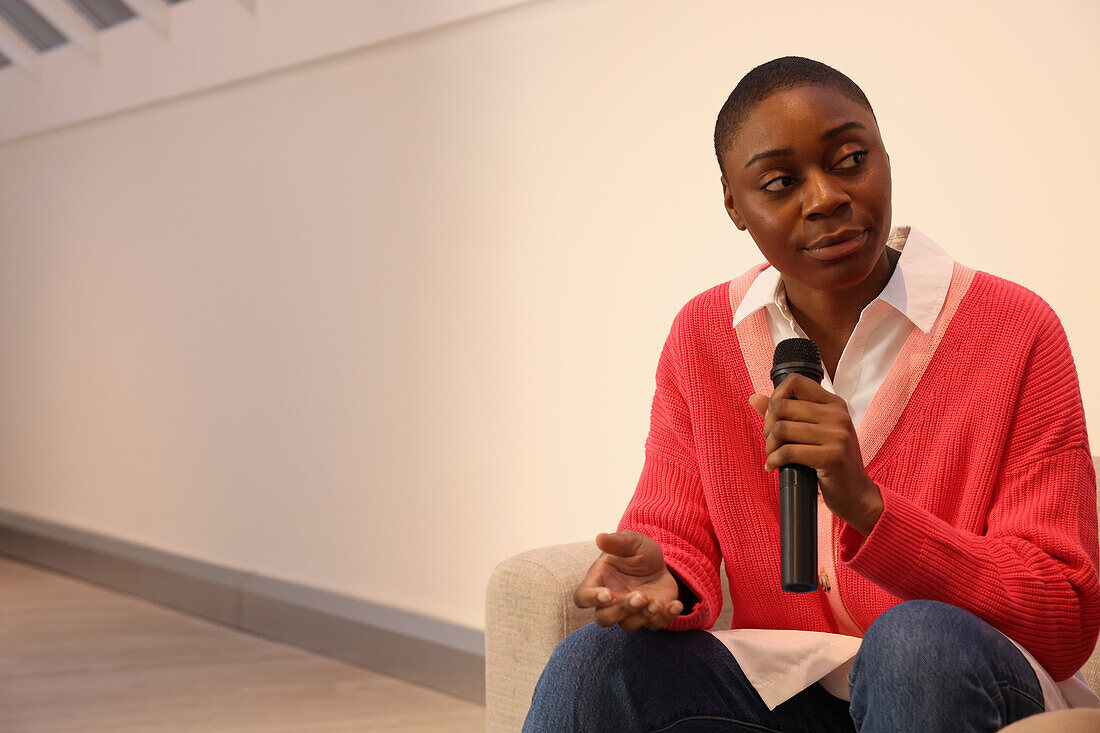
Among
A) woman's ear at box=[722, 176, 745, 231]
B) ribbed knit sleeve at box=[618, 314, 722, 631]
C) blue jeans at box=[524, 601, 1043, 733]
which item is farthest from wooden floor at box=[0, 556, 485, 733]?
woman's ear at box=[722, 176, 745, 231]

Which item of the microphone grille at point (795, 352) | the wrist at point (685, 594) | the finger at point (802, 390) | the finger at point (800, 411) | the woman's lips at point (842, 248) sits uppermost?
the woman's lips at point (842, 248)

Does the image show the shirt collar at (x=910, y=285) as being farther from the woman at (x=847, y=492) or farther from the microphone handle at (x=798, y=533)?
the microphone handle at (x=798, y=533)

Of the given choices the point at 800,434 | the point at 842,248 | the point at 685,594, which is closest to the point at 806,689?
the point at 685,594

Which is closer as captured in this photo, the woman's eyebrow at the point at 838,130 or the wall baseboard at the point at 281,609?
the woman's eyebrow at the point at 838,130

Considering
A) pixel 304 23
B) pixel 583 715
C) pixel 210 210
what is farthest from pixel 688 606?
pixel 210 210

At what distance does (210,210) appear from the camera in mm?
3730

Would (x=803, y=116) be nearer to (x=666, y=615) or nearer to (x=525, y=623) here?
(x=666, y=615)

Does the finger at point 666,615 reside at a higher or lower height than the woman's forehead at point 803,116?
lower

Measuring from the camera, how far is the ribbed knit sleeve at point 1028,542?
1139 millimetres

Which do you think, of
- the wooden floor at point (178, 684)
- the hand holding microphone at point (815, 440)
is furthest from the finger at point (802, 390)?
the wooden floor at point (178, 684)

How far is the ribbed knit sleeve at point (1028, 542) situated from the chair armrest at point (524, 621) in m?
0.50

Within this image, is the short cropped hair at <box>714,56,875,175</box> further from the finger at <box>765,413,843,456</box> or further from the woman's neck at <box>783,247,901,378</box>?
the finger at <box>765,413,843,456</box>

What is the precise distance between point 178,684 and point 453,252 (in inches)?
50.9

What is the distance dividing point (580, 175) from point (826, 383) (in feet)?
4.36
